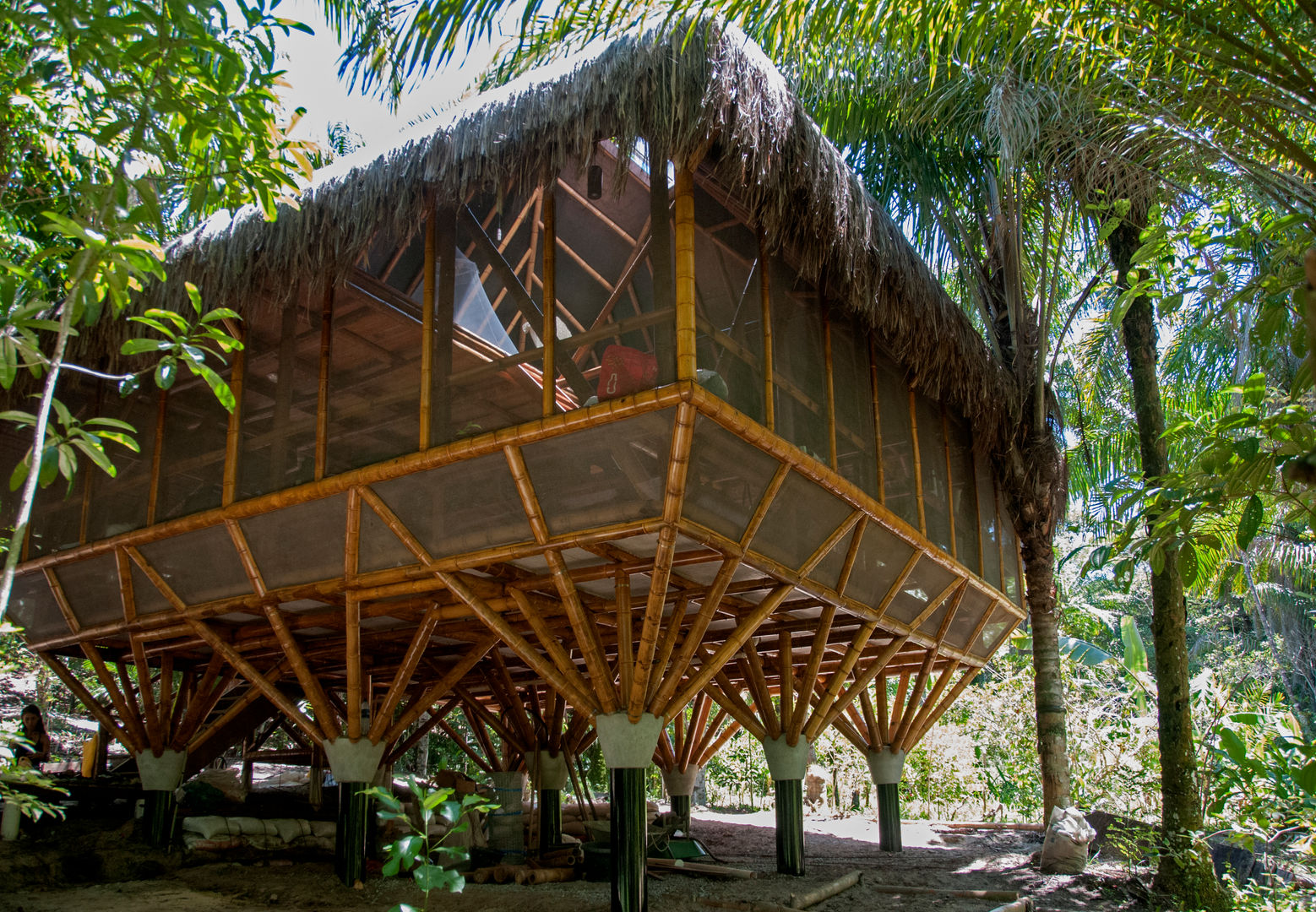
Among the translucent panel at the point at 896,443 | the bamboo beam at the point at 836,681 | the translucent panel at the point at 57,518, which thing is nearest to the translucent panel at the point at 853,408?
the translucent panel at the point at 896,443

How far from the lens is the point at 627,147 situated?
5672mm

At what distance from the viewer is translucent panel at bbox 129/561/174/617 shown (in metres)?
8.20

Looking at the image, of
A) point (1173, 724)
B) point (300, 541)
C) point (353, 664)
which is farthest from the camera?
point (1173, 724)

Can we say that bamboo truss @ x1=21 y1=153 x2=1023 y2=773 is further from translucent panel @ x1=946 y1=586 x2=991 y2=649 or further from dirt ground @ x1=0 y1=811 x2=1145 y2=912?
dirt ground @ x1=0 y1=811 x2=1145 y2=912

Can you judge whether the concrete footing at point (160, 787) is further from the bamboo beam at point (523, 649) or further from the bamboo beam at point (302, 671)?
the bamboo beam at point (523, 649)

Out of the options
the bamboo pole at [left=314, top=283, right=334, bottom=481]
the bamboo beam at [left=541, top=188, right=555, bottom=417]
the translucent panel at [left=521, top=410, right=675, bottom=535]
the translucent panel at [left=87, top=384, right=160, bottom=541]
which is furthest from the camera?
the translucent panel at [left=87, top=384, right=160, bottom=541]

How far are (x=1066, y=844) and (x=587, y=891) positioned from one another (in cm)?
461

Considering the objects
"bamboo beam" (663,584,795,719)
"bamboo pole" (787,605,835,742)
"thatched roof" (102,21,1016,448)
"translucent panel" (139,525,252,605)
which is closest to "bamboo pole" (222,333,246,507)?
"translucent panel" (139,525,252,605)

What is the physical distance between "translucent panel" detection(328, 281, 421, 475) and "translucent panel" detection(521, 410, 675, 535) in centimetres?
109

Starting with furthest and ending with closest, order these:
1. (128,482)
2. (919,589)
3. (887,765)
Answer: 1. (887,765)
2. (919,589)
3. (128,482)

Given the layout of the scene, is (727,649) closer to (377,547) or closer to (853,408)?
(853,408)

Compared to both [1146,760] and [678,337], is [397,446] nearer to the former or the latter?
[678,337]

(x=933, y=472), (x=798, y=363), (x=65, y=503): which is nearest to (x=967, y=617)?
→ (x=933, y=472)

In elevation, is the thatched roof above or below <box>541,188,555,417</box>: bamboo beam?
above
